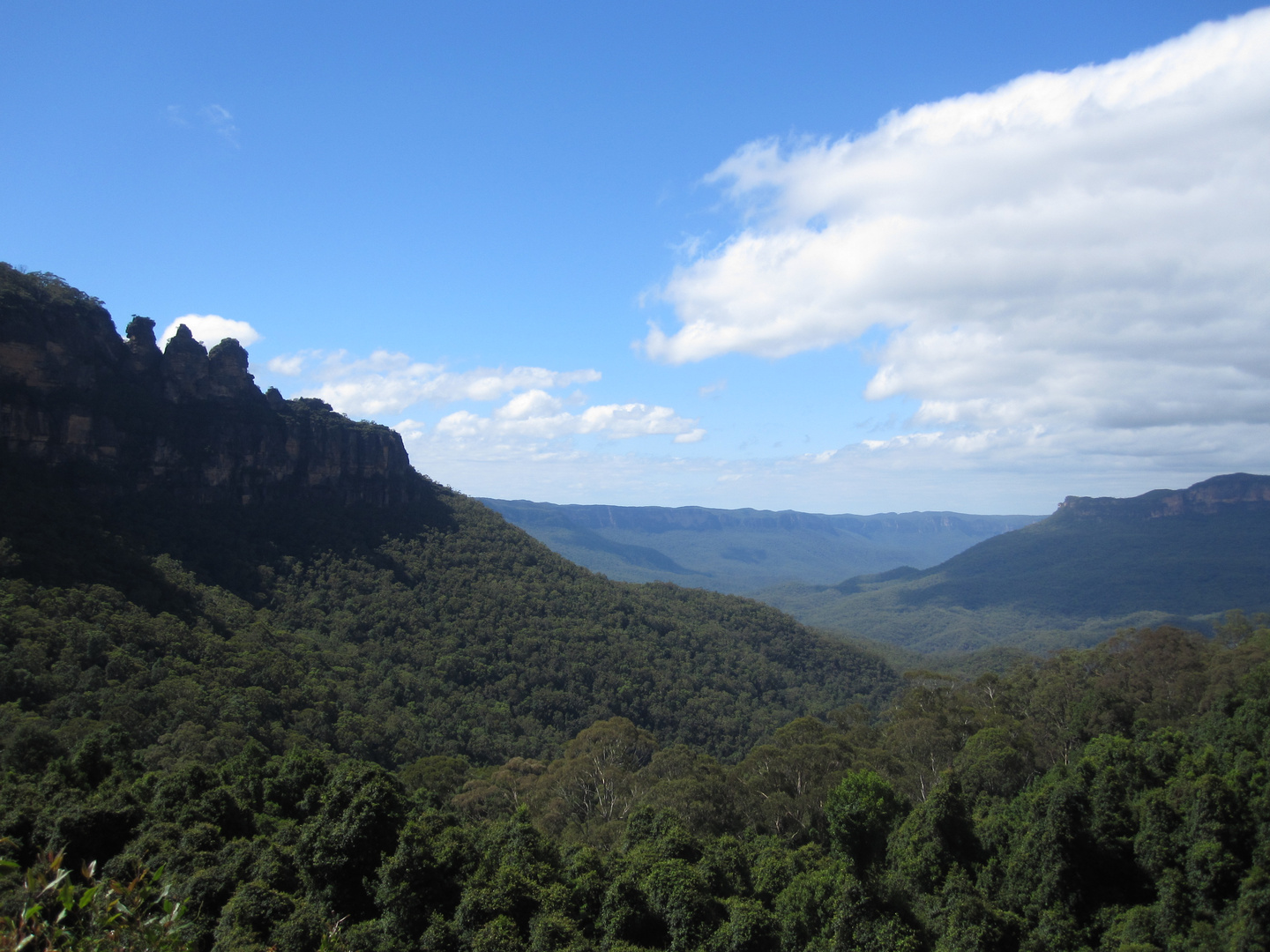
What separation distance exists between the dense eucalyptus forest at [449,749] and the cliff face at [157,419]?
Answer: 296 mm

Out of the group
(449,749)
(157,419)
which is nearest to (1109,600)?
(449,749)

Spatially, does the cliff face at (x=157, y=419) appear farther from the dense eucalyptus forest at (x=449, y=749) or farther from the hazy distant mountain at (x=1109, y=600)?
the hazy distant mountain at (x=1109, y=600)

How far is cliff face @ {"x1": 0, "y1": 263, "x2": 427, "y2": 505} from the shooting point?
58.2 metres

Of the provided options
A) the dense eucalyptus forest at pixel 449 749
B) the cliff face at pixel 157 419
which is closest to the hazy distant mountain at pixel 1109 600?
the dense eucalyptus forest at pixel 449 749

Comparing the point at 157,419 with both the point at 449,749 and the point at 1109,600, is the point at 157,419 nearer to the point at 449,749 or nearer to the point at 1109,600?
the point at 449,749

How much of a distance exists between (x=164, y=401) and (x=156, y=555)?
21071mm

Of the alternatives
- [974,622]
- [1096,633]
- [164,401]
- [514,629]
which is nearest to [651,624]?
[514,629]

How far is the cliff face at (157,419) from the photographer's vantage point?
191 feet

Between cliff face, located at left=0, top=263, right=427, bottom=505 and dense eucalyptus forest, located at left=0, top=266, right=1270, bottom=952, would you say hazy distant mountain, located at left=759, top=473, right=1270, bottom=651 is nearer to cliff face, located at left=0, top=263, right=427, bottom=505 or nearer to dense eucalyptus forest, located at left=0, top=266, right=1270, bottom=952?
dense eucalyptus forest, located at left=0, top=266, right=1270, bottom=952

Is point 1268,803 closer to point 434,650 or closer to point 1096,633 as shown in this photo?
point 434,650

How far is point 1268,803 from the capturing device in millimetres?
20812

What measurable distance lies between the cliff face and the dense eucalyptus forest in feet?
0.97

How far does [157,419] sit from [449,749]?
4579 cm

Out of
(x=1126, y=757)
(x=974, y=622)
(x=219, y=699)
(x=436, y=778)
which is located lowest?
(x=974, y=622)
